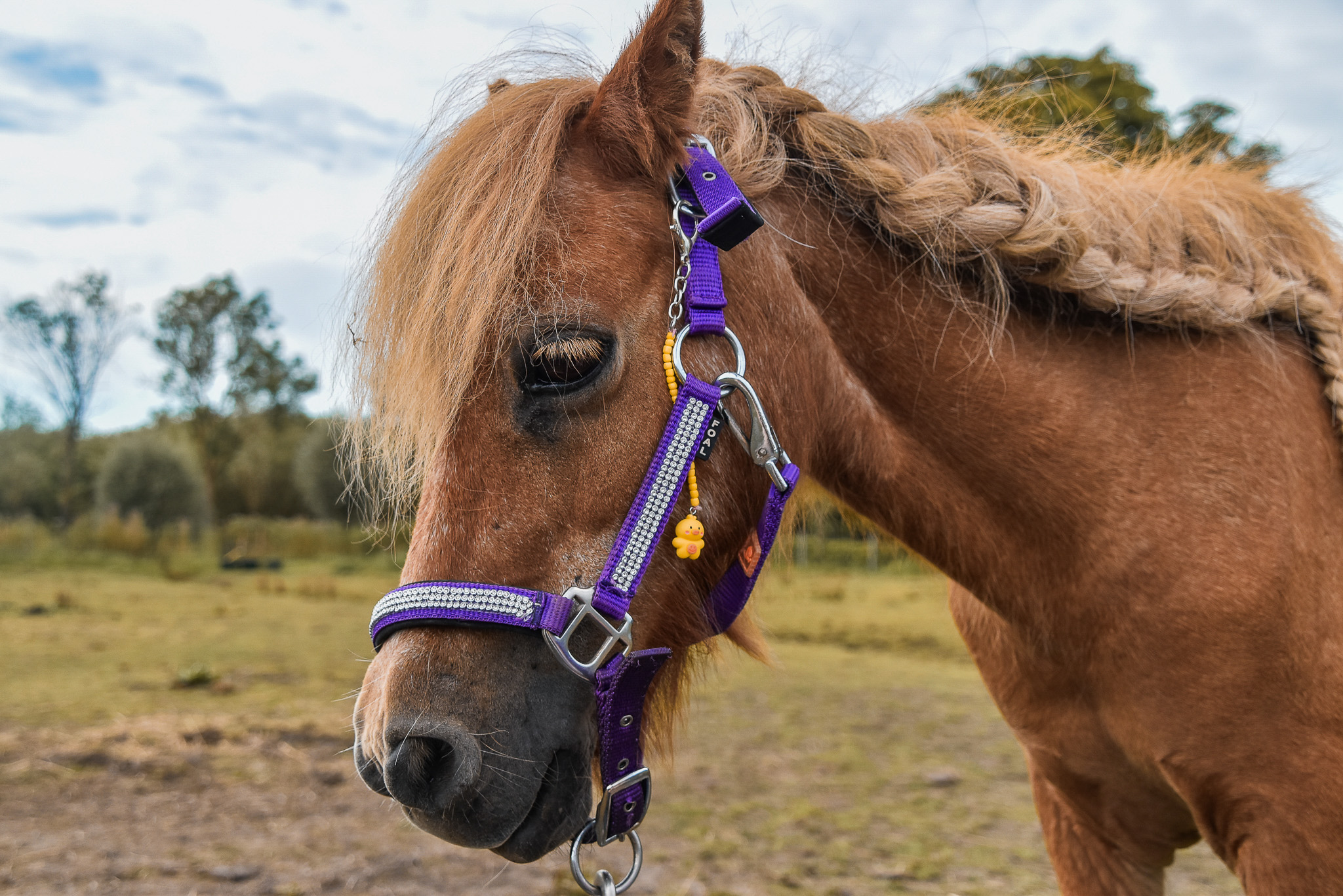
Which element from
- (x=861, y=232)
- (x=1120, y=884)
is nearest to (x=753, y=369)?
(x=861, y=232)

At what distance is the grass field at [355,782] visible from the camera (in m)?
3.23

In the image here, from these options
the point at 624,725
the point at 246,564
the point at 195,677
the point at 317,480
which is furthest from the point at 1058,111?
the point at 317,480

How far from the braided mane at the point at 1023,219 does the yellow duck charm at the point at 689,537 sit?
664 millimetres

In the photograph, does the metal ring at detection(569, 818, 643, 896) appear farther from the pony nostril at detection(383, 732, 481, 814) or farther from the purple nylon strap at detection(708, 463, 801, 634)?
the purple nylon strap at detection(708, 463, 801, 634)

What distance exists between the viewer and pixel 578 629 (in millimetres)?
1258

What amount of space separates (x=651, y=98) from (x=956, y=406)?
0.86 m

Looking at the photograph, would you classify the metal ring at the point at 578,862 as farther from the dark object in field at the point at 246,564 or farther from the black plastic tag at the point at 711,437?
the dark object in field at the point at 246,564

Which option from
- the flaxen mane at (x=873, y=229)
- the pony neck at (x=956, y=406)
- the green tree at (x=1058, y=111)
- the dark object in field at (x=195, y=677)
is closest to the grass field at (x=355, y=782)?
the dark object in field at (x=195, y=677)

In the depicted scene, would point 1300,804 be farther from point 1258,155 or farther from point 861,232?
point 1258,155

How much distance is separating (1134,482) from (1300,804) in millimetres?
655

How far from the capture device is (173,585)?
1093cm

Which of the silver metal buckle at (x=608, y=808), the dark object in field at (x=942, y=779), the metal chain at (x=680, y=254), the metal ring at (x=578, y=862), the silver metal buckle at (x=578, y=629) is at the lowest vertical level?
the dark object in field at (x=942, y=779)

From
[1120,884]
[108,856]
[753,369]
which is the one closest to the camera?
[753,369]

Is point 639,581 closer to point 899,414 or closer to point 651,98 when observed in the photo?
point 899,414
